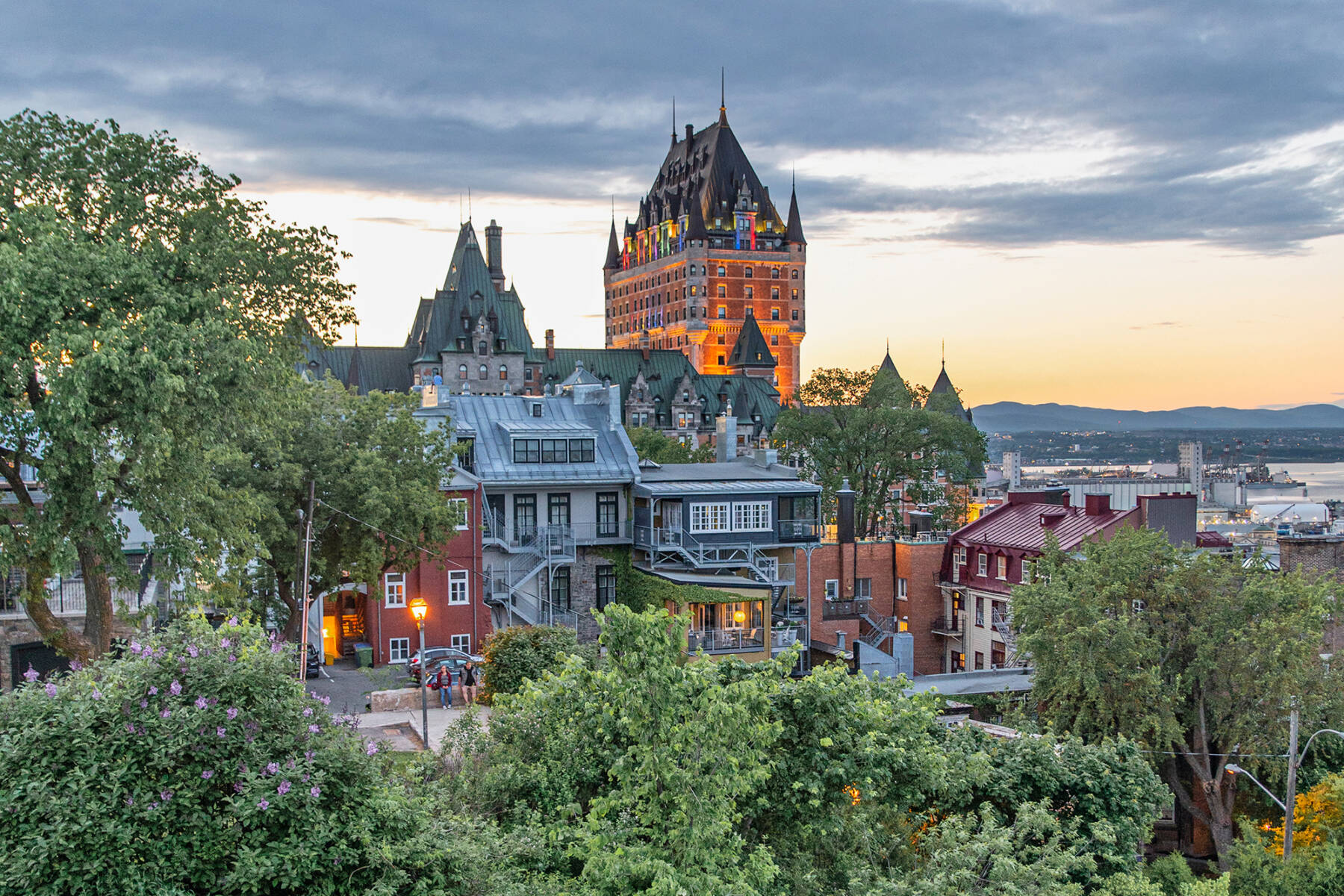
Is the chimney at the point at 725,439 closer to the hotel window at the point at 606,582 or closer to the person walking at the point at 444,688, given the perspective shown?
the hotel window at the point at 606,582

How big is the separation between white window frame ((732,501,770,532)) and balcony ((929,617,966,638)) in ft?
37.3

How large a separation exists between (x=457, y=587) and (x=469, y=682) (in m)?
8.24

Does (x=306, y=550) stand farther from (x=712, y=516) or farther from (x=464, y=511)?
(x=712, y=516)

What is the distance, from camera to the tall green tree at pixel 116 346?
20.9 m

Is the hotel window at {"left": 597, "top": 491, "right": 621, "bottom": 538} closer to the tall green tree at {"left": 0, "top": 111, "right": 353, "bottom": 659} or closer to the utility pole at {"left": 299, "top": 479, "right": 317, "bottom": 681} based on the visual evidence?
the utility pole at {"left": 299, "top": 479, "right": 317, "bottom": 681}

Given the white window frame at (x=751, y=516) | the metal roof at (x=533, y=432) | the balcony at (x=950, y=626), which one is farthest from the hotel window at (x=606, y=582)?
the balcony at (x=950, y=626)

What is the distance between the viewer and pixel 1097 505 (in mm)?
45625

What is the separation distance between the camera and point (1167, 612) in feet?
99.7

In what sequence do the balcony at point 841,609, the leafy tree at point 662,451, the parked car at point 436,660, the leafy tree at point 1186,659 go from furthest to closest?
1. the leafy tree at point 662,451
2. the balcony at point 841,609
3. the parked car at point 436,660
4. the leafy tree at point 1186,659

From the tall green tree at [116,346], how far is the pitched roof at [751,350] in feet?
448

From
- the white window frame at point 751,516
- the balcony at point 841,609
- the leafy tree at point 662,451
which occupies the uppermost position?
the leafy tree at point 662,451

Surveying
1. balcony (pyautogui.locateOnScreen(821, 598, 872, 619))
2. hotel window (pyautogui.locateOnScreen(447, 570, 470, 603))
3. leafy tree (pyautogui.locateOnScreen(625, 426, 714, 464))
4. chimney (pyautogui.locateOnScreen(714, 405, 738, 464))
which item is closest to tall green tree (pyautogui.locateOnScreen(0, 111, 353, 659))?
hotel window (pyautogui.locateOnScreen(447, 570, 470, 603))

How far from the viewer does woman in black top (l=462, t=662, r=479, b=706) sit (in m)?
30.9

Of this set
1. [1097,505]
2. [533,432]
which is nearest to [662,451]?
[533,432]
